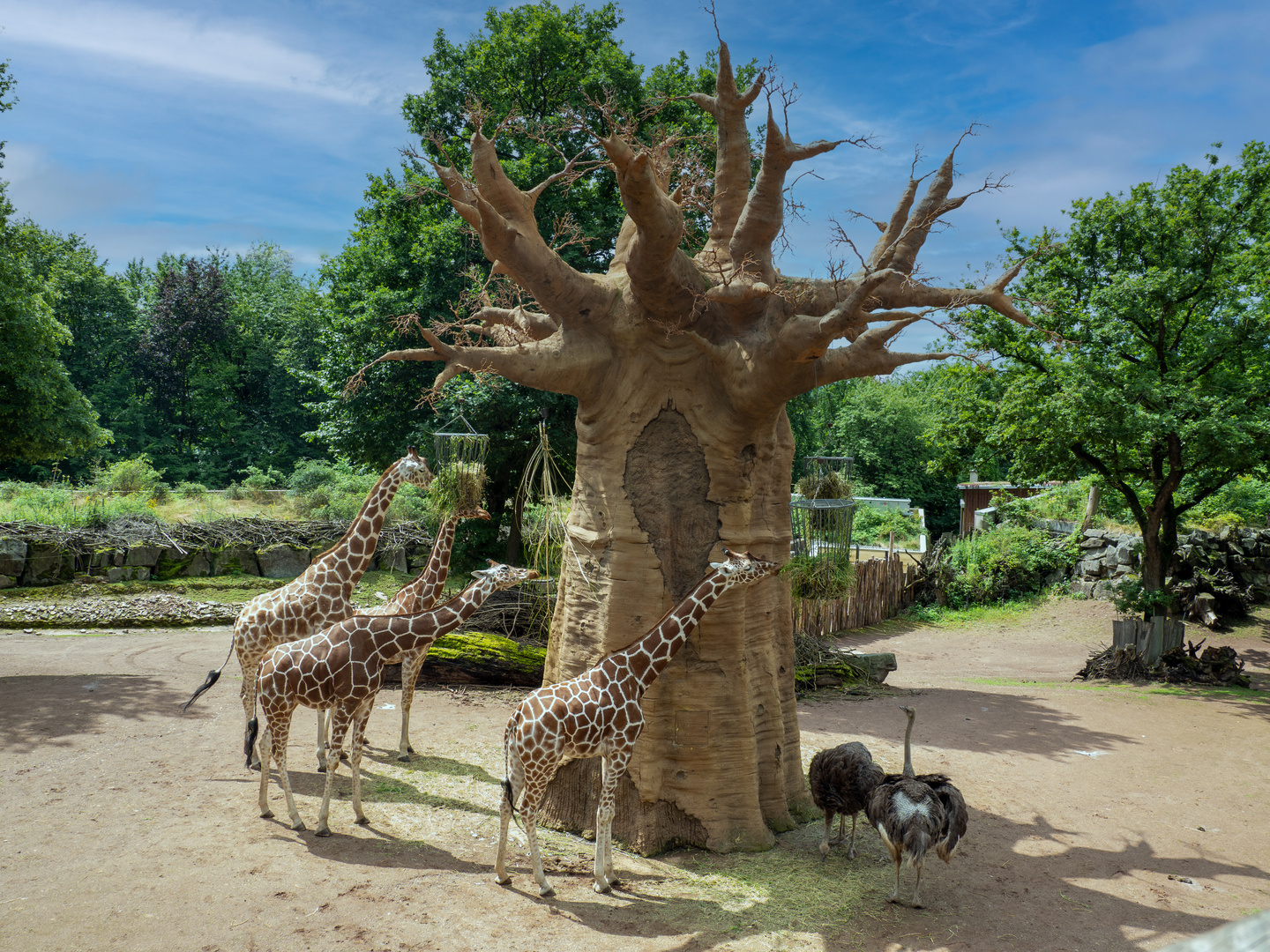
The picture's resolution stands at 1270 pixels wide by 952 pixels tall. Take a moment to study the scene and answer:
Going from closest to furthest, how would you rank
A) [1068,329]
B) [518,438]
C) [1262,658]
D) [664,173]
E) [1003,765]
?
[664,173] → [1003,765] → [1068,329] → [1262,658] → [518,438]

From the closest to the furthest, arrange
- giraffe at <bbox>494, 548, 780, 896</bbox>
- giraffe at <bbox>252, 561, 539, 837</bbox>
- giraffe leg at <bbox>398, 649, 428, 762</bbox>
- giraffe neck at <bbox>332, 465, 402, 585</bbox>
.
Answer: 1. giraffe at <bbox>494, 548, 780, 896</bbox>
2. giraffe at <bbox>252, 561, 539, 837</bbox>
3. giraffe neck at <bbox>332, 465, 402, 585</bbox>
4. giraffe leg at <bbox>398, 649, 428, 762</bbox>

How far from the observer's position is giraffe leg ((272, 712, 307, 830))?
234 inches

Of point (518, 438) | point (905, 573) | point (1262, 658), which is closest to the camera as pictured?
point (1262, 658)

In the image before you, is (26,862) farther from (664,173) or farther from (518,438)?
(518,438)

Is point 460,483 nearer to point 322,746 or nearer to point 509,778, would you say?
point 322,746

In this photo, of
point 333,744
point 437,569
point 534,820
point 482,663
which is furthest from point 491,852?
point 482,663

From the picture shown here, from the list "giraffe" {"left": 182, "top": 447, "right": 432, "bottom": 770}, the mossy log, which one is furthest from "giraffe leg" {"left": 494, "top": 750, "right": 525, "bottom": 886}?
the mossy log

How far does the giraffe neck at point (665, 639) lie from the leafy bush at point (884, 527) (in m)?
26.9

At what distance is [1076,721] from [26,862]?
11.6 meters

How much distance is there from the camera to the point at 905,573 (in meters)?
21.4

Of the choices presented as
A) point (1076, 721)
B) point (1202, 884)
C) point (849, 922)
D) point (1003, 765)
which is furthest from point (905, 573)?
point (849, 922)

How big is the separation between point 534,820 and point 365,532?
3.20m

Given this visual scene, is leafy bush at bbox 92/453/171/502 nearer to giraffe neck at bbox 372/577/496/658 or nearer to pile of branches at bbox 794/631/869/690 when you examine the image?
pile of branches at bbox 794/631/869/690

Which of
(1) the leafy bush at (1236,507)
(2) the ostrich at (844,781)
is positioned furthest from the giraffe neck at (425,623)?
(1) the leafy bush at (1236,507)
